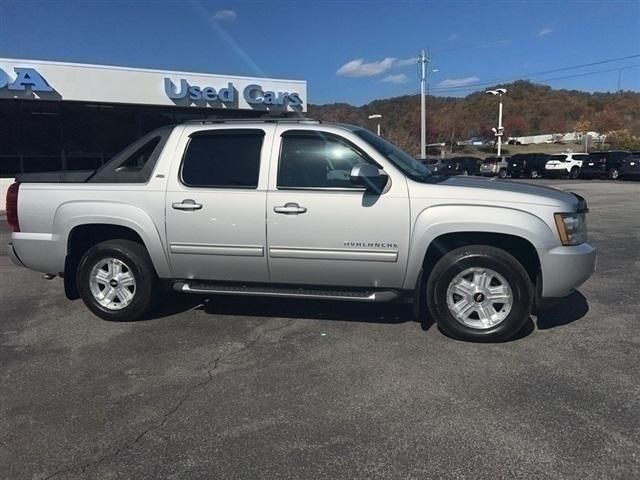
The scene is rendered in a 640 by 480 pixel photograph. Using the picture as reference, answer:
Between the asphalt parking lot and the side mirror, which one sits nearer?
the asphalt parking lot

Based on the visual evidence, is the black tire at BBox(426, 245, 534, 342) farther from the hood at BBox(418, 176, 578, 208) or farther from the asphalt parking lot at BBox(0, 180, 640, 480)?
the hood at BBox(418, 176, 578, 208)

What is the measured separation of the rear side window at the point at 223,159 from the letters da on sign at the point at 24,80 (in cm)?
1518

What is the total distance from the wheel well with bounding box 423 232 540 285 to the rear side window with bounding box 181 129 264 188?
1.69 m

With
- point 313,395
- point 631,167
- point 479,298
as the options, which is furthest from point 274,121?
point 631,167

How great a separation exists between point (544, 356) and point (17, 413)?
3.81m

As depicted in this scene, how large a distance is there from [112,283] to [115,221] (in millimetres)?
624

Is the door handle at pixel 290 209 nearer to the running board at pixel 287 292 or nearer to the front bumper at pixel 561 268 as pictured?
the running board at pixel 287 292

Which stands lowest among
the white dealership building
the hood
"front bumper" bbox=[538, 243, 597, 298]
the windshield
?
"front bumper" bbox=[538, 243, 597, 298]

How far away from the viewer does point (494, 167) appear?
41406mm

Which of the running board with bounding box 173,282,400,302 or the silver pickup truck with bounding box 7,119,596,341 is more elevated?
the silver pickup truck with bounding box 7,119,596,341

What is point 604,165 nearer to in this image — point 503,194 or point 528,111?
point 503,194

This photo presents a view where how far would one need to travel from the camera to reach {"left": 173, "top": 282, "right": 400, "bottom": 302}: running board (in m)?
4.78

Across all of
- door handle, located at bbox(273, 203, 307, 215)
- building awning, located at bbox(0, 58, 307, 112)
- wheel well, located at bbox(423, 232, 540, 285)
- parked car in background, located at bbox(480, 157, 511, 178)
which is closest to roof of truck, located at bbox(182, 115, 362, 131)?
door handle, located at bbox(273, 203, 307, 215)

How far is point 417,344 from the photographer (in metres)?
4.65
